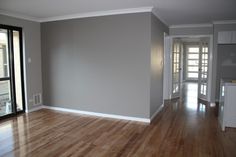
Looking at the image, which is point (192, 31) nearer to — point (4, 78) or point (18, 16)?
point (18, 16)

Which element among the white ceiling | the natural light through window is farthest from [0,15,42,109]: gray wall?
the natural light through window

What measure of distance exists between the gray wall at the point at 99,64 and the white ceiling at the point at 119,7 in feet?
1.28

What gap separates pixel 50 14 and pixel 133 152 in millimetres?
3877

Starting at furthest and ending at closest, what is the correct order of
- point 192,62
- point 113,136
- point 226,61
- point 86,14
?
point 192,62 < point 226,61 < point 86,14 < point 113,136

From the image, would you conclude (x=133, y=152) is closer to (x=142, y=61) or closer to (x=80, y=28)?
(x=142, y=61)

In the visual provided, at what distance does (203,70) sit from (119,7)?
4.12m

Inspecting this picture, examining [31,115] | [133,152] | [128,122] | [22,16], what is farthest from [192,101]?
[22,16]

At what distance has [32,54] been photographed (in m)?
5.39

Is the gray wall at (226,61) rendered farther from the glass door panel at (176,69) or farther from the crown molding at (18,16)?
the crown molding at (18,16)

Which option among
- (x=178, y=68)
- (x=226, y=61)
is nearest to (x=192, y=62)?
(x=178, y=68)

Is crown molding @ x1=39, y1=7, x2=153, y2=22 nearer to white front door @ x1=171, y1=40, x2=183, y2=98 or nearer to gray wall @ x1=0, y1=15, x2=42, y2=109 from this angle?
gray wall @ x1=0, y1=15, x2=42, y2=109

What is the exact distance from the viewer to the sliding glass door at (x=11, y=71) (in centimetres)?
476

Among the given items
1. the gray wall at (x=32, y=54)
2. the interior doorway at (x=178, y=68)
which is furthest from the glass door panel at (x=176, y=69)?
the gray wall at (x=32, y=54)

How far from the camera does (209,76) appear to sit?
625cm
